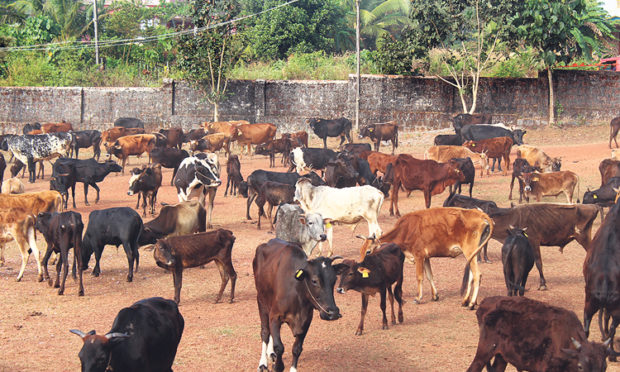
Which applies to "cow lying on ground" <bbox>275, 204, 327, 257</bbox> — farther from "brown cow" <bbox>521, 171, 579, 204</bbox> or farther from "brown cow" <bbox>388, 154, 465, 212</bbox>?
"brown cow" <bbox>521, 171, 579, 204</bbox>

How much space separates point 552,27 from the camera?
32781 millimetres

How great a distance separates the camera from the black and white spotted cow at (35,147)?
86.4ft

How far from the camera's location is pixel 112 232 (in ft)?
44.4

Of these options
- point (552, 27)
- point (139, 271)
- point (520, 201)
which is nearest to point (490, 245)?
point (520, 201)

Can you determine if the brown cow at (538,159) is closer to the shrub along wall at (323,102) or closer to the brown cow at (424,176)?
the brown cow at (424,176)

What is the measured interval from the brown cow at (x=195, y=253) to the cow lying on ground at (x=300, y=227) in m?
1.42

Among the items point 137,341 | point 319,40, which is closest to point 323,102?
point 319,40

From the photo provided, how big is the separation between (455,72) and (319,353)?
27.5 meters

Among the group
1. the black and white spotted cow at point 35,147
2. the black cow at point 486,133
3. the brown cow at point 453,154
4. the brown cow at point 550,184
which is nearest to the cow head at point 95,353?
the brown cow at point 550,184

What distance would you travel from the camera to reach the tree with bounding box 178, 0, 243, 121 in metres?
35.7

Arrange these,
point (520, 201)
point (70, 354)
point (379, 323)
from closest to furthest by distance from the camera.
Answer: point (70, 354), point (379, 323), point (520, 201)

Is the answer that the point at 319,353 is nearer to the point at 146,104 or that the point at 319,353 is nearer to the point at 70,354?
the point at 70,354

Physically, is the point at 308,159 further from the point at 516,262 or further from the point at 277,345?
the point at 277,345

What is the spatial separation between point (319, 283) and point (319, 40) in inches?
1614
